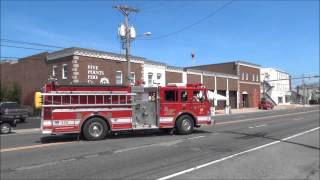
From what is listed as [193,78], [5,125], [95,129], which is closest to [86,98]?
[95,129]

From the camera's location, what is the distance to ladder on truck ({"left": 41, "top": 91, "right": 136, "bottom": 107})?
17.7 m

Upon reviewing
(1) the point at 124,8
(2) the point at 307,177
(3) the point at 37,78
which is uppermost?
(1) the point at 124,8

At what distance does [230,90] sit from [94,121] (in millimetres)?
56182

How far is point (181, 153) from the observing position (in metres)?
14.3

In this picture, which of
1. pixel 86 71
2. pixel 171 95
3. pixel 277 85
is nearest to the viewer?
pixel 171 95

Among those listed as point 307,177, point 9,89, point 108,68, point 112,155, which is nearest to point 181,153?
point 112,155

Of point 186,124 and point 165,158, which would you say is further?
point 186,124

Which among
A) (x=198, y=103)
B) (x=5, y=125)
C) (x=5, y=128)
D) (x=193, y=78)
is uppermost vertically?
(x=193, y=78)

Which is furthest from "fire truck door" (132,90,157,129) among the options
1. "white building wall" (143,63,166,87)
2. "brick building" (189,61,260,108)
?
"brick building" (189,61,260,108)

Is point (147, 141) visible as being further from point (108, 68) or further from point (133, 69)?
point (133, 69)

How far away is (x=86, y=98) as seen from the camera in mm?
18359

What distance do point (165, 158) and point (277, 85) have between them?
95.6m

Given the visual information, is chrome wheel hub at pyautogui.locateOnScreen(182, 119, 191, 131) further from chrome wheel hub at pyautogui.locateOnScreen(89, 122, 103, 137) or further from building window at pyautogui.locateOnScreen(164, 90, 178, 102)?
Result: chrome wheel hub at pyautogui.locateOnScreen(89, 122, 103, 137)

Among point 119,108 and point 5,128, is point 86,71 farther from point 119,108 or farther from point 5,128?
point 119,108
